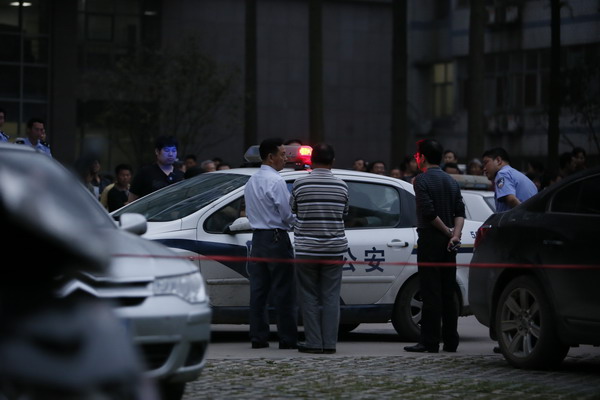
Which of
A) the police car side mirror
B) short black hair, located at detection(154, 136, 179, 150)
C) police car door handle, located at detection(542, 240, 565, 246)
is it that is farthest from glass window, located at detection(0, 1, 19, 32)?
police car door handle, located at detection(542, 240, 565, 246)

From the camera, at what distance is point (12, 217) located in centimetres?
221

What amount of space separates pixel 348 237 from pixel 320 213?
122 centimetres

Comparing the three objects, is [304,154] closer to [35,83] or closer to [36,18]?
[35,83]

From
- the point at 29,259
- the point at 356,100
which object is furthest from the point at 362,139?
the point at 29,259

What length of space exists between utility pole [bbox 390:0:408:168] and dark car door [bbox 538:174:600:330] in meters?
23.8

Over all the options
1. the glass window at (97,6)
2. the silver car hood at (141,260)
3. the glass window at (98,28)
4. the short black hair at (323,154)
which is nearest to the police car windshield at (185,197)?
the short black hair at (323,154)

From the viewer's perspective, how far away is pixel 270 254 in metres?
11.1

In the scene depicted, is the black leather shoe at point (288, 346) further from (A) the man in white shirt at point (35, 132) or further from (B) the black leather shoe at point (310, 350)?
(A) the man in white shirt at point (35, 132)

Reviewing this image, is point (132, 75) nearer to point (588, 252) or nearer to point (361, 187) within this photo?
point (361, 187)

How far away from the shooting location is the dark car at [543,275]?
29.4 ft

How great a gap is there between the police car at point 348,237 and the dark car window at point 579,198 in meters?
1.95

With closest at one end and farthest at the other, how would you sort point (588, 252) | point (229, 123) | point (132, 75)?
point (588, 252) → point (132, 75) → point (229, 123)

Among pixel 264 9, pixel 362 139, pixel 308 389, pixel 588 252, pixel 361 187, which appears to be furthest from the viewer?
pixel 362 139

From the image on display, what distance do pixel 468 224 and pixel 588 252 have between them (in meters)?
3.94
